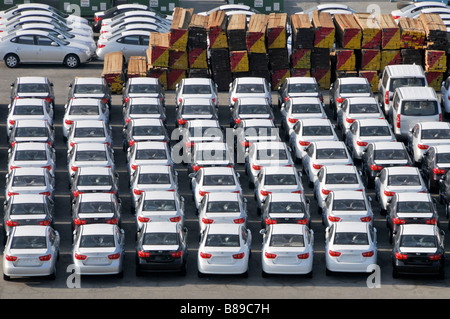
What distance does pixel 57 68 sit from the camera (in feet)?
192

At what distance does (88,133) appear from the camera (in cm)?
4856

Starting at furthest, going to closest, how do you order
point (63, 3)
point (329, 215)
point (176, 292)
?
point (63, 3), point (329, 215), point (176, 292)

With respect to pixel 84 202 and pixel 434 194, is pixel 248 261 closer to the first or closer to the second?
pixel 84 202

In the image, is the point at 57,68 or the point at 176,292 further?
the point at 57,68

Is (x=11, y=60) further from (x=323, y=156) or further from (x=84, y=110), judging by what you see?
(x=323, y=156)

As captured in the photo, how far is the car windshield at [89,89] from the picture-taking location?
172 feet

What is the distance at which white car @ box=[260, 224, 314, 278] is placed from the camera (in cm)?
4025

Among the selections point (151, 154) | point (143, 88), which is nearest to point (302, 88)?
point (143, 88)

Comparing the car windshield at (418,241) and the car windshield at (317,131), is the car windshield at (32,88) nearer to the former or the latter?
the car windshield at (317,131)

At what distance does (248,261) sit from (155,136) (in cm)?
886

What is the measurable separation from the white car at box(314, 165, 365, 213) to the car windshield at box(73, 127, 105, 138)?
8.46 meters

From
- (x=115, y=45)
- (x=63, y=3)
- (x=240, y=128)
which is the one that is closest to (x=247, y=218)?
(x=240, y=128)

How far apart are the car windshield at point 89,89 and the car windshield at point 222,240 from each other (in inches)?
532

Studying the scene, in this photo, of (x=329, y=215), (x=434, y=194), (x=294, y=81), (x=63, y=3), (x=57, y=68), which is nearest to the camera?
(x=329, y=215)
